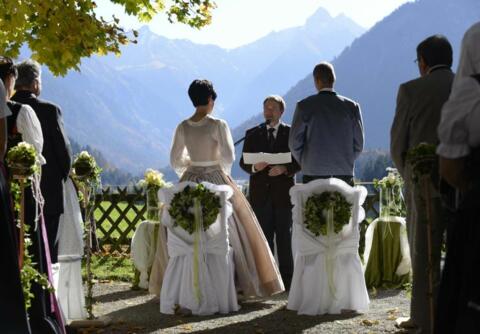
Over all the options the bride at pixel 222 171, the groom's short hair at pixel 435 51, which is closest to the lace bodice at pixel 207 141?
the bride at pixel 222 171

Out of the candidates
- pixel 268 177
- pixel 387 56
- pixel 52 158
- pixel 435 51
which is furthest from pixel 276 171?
pixel 387 56

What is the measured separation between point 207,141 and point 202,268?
3.92 feet

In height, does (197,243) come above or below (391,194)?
below

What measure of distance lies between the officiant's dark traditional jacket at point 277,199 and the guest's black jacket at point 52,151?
2476 millimetres

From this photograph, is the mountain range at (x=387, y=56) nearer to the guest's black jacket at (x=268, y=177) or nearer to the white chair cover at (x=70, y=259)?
the guest's black jacket at (x=268, y=177)

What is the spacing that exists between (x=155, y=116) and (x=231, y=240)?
193 metres

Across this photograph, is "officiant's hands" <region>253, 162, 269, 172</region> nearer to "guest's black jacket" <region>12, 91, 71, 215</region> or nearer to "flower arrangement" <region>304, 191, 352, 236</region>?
"flower arrangement" <region>304, 191, 352, 236</region>

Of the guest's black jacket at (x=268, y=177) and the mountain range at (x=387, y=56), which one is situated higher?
the mountain range at (x=387, y=56)

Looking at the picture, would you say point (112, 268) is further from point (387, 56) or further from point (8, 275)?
point (387, 56)

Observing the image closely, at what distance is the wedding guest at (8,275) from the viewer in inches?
168

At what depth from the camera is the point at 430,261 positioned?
18.1 feet

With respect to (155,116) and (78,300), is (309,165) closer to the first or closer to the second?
(78,300)

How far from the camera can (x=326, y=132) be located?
7.89 metres

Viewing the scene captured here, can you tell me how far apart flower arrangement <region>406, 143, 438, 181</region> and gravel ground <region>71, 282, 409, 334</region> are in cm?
152
